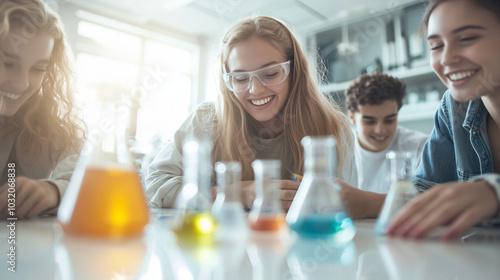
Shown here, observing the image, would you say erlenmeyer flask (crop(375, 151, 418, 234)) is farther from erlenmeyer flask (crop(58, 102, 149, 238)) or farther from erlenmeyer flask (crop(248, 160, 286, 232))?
erlenmeyer flask (crop(58, 102, 149, 238))

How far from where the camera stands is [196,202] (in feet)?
1.65

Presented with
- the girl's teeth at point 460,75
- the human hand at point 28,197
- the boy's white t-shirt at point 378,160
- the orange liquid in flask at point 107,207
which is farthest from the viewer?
the boy's white t-shirt at point 378,160

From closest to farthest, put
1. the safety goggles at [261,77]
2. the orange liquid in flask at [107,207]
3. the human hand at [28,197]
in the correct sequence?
the orange liquid in flask at [107,207]
the human hand at [28,197]
the safety goggles at [261,77]

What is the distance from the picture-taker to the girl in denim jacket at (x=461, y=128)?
0.52 metres

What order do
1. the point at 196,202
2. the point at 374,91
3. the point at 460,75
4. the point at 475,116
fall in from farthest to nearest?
1. the point at 374,91
2. the point at 475,116
3. the point at 460,75
4. the point at 196,202


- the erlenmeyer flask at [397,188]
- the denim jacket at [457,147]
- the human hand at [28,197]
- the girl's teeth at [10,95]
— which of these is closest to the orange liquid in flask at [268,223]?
the erlenmeyer flask at [397,188]

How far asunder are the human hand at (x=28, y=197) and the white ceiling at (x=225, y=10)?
3.23 metres

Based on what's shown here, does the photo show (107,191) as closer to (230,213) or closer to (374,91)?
(230,213)

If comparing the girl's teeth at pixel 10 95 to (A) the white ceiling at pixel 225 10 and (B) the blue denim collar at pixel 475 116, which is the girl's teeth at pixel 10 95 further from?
(A) the white ceiling at pixel 225 10

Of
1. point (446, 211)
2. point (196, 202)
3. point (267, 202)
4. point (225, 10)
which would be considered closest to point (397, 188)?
point (446, 211)

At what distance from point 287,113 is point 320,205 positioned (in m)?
0.94

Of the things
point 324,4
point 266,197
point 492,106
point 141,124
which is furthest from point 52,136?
point 324,4

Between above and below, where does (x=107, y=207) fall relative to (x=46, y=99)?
below

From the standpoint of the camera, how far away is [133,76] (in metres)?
4.62
